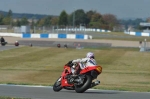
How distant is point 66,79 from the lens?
54.7ft

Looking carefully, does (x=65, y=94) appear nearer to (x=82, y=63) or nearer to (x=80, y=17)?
(x=82, y=63)

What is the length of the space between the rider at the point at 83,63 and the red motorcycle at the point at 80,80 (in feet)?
0.43

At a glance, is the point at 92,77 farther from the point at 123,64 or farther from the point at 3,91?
the point at 123,64

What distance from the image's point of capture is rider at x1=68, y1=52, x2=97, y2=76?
52.6 feet

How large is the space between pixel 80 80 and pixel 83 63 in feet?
1.86

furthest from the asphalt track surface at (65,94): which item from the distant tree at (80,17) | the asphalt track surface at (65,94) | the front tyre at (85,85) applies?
the distant tree at (80,17)

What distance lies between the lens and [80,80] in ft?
53.0

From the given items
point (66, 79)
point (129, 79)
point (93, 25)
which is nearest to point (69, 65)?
point (66, 79)

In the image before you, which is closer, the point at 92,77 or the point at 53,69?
the point at 92,77

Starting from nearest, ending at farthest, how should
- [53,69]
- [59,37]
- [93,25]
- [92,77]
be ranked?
[92,77], [53,69], [59,37], [93,25]

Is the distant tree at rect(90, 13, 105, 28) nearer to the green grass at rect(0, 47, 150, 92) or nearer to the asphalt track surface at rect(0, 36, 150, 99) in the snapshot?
the green grass at rect(0, 47, 150, 92)

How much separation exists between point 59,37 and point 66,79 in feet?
227

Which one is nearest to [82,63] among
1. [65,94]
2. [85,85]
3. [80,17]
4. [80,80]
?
[80,80]

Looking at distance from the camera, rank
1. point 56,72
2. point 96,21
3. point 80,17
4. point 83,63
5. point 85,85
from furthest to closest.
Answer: point 96,21 → point 80,17 → point 56,72 → point 83,63 → point 85,85
